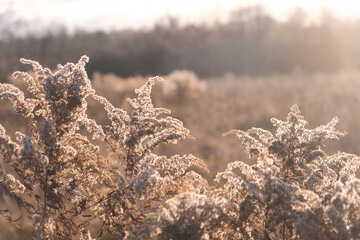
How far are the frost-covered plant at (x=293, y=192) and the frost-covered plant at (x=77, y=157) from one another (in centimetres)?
55

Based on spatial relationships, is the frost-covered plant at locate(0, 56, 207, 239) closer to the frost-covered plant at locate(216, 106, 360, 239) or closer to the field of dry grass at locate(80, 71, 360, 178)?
the frost-covered plant at locate(216, 106, 360, 239)

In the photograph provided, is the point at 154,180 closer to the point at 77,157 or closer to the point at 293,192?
the point at 77,157

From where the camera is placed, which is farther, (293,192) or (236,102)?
(236,102)

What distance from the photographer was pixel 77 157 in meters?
3.96

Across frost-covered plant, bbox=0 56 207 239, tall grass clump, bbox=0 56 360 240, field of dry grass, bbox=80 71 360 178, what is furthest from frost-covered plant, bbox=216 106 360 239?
field of dry grass, bbox=80 71 360 178

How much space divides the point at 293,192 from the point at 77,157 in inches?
77.6

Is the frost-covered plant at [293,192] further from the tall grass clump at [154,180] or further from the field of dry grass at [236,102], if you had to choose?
the field of dry grass at [236,102]

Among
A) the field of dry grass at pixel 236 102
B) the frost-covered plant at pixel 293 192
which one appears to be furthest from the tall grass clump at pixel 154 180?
the field of dry grass at pixel 236 102

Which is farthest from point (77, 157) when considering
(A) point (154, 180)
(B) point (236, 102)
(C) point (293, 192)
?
(B) point (236, 102)

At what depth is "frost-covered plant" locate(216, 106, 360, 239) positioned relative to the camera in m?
3.17

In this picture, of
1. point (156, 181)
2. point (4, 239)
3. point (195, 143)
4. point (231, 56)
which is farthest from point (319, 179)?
point (231, 56)

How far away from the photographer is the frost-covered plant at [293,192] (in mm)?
3168

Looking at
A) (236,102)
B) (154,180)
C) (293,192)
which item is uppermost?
(236,102)

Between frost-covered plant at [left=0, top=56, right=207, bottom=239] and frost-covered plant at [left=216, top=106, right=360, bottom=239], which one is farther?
frost-covered plant at [left=0, top=56, right=207, bottom=239]
